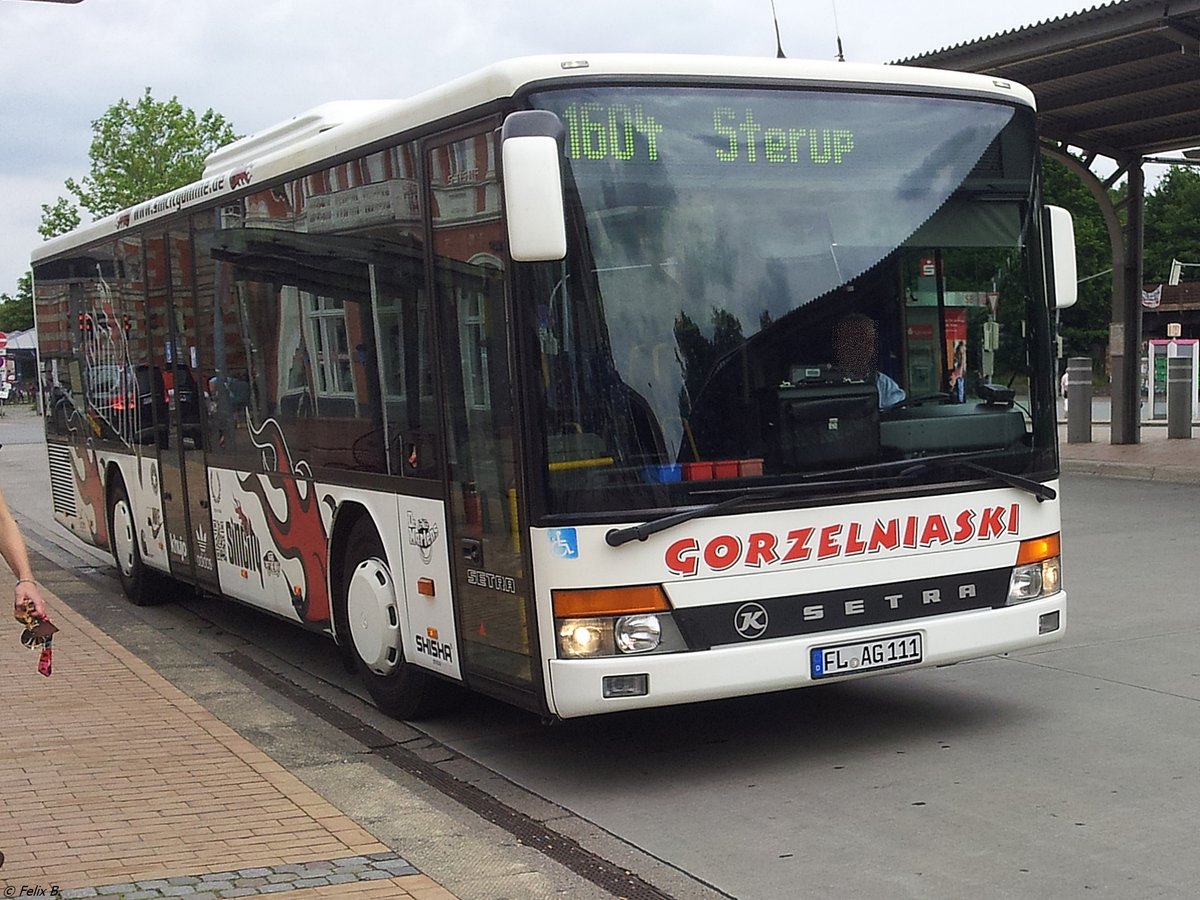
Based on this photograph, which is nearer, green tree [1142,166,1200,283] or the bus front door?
the bus front door

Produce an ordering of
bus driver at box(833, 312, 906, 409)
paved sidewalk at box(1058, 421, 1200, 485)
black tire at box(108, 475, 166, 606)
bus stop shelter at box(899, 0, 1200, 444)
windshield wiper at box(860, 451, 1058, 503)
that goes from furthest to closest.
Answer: paved sidewalk at box(1058, 421, 1200, 485) < bus stop shelter at box(899, 0, 1200, 444) < black tire at box(108, 475, 166, 606) < windshield wiper at box(860, 451, 1058, 503) < bus driver at box(833, 312, 906, 409)

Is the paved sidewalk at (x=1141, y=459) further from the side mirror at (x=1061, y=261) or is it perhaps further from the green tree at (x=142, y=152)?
the green tree at (x=142, y=152)

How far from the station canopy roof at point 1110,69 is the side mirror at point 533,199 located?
12.3 metres

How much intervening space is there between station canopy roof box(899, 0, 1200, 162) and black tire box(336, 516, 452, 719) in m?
11.7

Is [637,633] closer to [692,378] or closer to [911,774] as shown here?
[692,378]

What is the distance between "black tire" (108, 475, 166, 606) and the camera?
12.2m

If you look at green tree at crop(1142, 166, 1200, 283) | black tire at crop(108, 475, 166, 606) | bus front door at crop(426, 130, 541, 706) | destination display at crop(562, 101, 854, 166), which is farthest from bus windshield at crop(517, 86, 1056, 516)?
green tree at crop(1142, 166, 1200, 283)

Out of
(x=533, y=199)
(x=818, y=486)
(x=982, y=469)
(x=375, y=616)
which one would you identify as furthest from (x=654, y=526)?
(x=375, y=616)

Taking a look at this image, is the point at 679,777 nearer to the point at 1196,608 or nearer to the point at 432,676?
the point at 432,676

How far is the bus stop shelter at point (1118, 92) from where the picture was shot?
16781 millimetres

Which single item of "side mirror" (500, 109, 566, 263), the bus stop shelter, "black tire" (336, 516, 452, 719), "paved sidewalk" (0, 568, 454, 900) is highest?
the bus stop shelter

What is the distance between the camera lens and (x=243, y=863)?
538 centimetres

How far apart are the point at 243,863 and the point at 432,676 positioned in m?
2.11

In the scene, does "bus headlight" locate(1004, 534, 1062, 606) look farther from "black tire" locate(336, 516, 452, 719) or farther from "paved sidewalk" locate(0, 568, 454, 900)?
"paved sidewalk" locate(0, 568, 454, 900)
